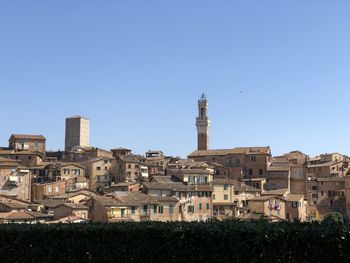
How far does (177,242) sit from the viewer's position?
55.7ft

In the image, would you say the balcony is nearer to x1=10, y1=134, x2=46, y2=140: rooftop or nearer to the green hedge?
x1=10, y1=134, x2=46, y2=140: rooftop

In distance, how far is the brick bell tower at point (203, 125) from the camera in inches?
4904

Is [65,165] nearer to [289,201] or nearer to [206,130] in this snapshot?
[289,201]

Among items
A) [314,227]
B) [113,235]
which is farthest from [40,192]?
[314,227]

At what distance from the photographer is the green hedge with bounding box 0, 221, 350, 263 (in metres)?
15.1

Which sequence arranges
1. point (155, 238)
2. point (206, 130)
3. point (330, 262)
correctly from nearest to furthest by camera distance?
point (330, 262)
point (155, 238)
point (206, 130)

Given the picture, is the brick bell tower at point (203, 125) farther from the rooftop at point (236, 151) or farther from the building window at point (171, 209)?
the building window at point (171, 209)

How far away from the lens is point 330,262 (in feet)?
48.5

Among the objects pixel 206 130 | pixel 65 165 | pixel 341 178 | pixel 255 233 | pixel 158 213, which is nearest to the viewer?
pixel 255 233

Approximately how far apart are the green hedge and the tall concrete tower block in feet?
360

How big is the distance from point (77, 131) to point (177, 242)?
11494 centimetres

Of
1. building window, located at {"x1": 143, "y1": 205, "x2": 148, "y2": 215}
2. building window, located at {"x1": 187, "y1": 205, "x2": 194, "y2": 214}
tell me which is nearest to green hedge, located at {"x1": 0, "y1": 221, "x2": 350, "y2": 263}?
building window, located at {"x1": 143, "y1": 205, "x2": 148, "y2": 215}

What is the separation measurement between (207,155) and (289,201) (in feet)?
79.9

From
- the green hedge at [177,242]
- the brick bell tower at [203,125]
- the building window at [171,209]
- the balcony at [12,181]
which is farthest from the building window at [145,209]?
the brick bell tower at [203,125]
